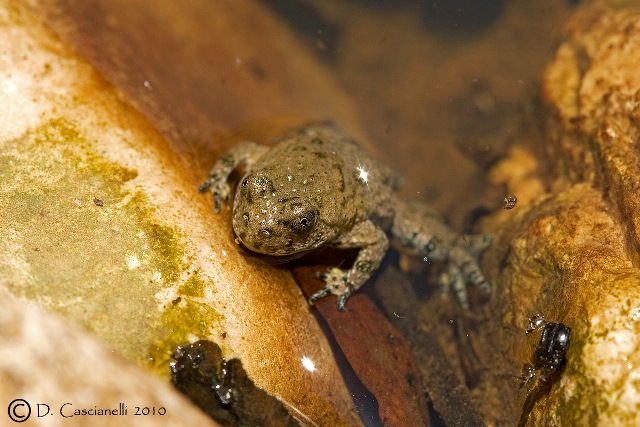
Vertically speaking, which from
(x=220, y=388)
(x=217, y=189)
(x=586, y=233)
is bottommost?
(x=220, y=388)

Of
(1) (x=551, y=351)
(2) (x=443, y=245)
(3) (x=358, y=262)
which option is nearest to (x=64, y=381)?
(3) (x=358, y=262)

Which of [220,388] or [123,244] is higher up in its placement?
[123,244]

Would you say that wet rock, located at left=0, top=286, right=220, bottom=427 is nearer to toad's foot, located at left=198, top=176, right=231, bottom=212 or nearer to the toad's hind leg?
toad's foot, located at left=198, top=176, right=231, bottom=212

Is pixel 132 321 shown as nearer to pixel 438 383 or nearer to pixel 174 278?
pixel 174 278

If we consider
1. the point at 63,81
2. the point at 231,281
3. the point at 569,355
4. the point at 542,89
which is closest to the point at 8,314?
the point at 231,281

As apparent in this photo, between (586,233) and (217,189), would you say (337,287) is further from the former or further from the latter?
(586,233)

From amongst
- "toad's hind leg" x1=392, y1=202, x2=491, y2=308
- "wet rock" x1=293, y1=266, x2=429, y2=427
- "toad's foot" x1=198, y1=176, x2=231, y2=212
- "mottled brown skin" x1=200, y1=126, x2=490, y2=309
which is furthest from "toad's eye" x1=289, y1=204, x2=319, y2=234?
"toad's hind leg" x1=392, y1=202, x2=491, y2=308

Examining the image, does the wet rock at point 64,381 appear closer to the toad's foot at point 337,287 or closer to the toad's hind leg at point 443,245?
the toad's foot at point 337,287
